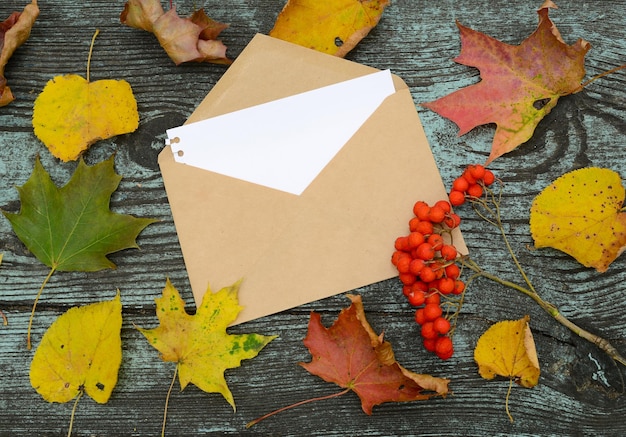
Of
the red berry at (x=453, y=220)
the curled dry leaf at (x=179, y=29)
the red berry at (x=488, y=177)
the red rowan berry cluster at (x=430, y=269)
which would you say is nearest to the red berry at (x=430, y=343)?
the red rowan berry cluster at (x=430, y=269)

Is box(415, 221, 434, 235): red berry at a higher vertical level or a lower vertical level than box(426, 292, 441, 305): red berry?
higher

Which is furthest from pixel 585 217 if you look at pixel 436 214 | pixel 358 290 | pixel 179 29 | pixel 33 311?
pixel 33 311

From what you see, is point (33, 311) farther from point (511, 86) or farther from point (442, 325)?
point (511, 86)

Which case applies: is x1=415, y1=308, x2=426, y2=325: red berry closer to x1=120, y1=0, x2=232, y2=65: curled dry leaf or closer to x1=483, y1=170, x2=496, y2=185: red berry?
x1=483, y1=170, x2=496, y2=185: red berry

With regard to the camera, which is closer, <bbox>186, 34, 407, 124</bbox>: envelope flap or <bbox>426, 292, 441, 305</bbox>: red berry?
<bbox>426, 292, 441, 305</bbox>: red berry

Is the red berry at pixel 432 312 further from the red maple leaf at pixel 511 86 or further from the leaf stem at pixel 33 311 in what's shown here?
the leaf stem at pixel 33 311

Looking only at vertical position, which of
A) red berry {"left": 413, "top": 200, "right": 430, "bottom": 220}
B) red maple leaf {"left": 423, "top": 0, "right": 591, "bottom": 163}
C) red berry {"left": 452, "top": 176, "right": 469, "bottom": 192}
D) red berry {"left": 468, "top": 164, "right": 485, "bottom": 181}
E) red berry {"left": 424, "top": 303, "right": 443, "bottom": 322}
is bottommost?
red berry {"left": 424, "top": 303, "right": 443, "bottom": 322}

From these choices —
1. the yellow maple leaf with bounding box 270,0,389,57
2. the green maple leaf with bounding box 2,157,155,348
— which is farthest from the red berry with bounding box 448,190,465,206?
the green maple leaf with bounding box 2,157,155,348
